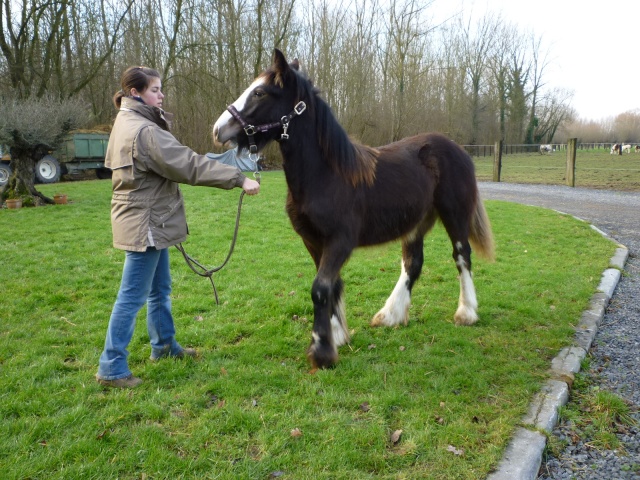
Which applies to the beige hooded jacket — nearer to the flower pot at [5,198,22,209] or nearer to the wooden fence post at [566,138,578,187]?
the flower pot at [5,198,22,209]

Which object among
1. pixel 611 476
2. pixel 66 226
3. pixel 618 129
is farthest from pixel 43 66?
pixel 618 129

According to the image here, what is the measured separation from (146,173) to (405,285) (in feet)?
9.03

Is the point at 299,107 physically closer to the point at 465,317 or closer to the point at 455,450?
the point at 455,450

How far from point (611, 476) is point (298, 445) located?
1.74 meters

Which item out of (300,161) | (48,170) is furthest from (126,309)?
(48,170)

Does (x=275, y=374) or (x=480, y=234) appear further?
(x=480, y=234)

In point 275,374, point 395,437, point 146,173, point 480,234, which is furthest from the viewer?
point 480,234

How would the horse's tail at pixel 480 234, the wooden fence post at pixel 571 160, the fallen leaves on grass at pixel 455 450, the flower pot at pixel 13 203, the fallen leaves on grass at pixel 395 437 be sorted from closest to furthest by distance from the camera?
the fallen leaves on grass at pixel 455 450 < the fallen leaves on grass at pixel 395 437 < the horse's tail at pixel 480 234 < the flower pot at pixel 13 203 < the wooden fence post at pixel 571 160

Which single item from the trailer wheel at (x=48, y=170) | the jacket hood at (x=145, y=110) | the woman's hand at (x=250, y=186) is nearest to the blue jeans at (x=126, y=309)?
the woman's hand at (x=250, y=186)

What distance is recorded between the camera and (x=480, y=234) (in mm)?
5082

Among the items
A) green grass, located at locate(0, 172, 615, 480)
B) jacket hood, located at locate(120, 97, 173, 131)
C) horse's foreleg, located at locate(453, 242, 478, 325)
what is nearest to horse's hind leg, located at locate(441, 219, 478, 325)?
horse's foreleg, located at locate(453, 242, 478, 325)

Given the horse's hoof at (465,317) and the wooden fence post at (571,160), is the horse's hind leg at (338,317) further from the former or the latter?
the wooden fence post at (571,160)

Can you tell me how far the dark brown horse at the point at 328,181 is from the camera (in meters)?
3.31

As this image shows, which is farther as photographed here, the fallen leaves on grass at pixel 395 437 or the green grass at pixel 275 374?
the fallen leaves on grass at pixel 395 437
